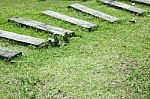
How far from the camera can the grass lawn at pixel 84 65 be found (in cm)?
550

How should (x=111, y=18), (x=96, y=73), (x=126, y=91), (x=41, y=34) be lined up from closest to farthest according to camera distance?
(x=126, y=91), (x=96, y=73), (x=41, y=34), (x=111, y=18)

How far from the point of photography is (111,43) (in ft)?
24.3

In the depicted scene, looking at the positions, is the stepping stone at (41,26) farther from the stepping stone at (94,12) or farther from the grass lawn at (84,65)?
the stepping stone at (94,12)

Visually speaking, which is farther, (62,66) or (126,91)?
(62,66)

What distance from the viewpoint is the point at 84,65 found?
636cm

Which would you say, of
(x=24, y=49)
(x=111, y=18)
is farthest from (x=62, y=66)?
(x=111, y=18)

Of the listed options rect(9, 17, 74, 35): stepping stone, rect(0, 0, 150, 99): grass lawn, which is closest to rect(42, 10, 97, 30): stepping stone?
rect(0, 0, 150, 99): grass lawn

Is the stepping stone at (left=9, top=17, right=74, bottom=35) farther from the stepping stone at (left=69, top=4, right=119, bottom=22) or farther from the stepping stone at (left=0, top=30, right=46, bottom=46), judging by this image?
the stepping stone at (left=69, top=4, right=119, bottom=22)

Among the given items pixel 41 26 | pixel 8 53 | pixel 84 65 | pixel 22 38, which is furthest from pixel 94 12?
pixel 8 53

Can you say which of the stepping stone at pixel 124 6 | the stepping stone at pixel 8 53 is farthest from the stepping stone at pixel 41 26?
the stepping stone at pixel 124 6

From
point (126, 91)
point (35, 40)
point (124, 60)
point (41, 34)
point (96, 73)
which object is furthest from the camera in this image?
point (41, 34)

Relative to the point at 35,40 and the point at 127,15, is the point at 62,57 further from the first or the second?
the point at 127,15

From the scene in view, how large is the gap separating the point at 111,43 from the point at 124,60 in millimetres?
883

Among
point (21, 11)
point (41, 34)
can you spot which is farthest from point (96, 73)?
point (21, 11)
